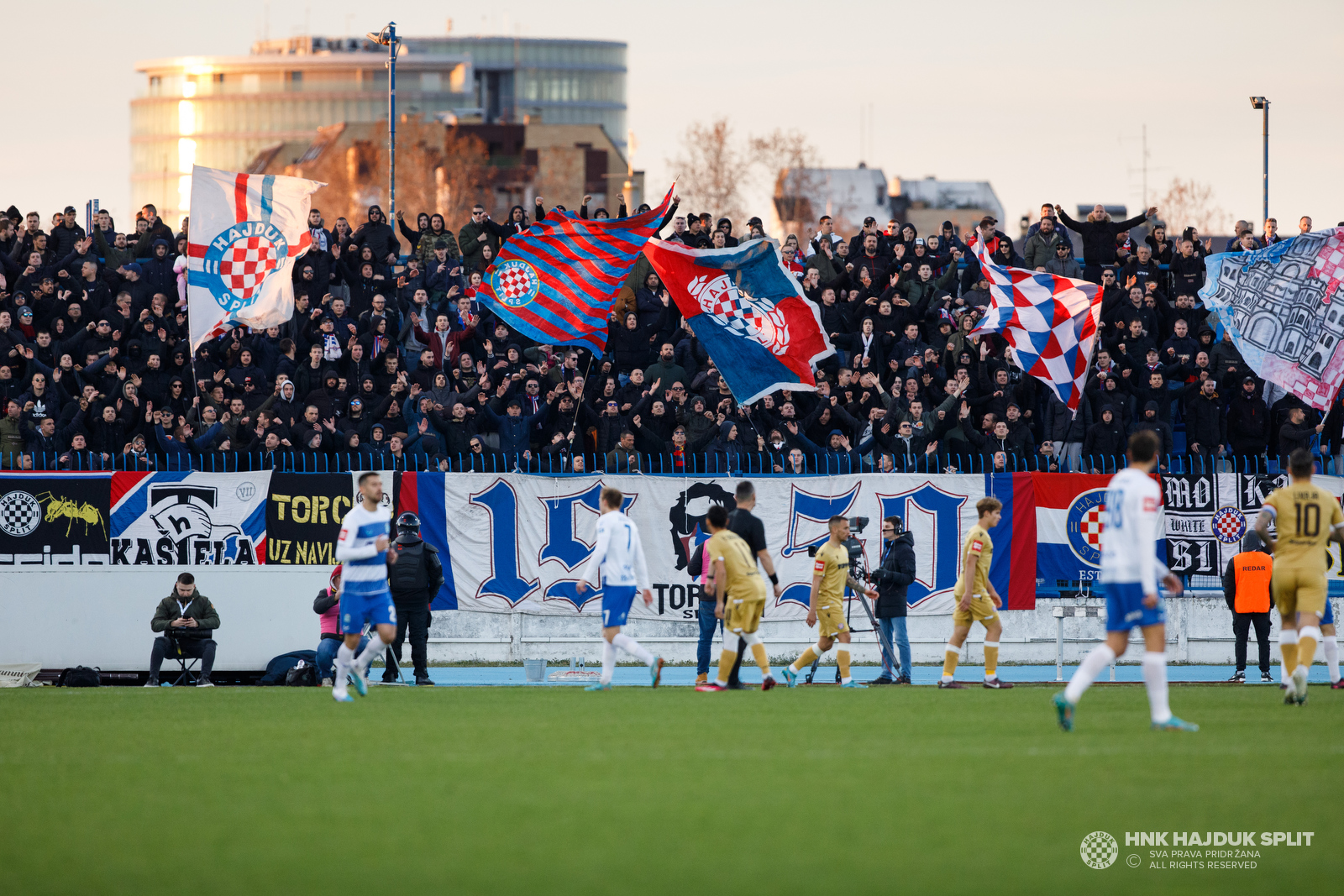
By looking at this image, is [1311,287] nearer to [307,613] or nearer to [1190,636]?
[1190,636]

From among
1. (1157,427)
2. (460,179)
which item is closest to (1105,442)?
(1157,427)

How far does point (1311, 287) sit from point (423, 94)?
513 feet

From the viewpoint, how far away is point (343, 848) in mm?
7566

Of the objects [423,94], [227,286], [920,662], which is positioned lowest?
[920,662]

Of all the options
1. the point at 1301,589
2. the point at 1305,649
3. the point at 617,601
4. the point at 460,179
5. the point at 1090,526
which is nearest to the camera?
the point at 1305,649

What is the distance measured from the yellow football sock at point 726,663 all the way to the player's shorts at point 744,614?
34 cm

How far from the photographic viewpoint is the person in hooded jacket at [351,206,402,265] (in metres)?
26.1

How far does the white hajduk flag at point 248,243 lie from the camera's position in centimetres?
2323

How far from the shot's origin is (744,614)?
17.4 metres

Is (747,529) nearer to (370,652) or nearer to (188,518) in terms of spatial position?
(370,652)

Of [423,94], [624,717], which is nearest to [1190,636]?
[624,717]

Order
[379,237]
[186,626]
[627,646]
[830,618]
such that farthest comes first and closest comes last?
[379,237] → [186,626] → [830,618] → [627,646]

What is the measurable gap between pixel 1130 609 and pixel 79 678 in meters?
14.7

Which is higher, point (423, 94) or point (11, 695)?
point (423, 94)
